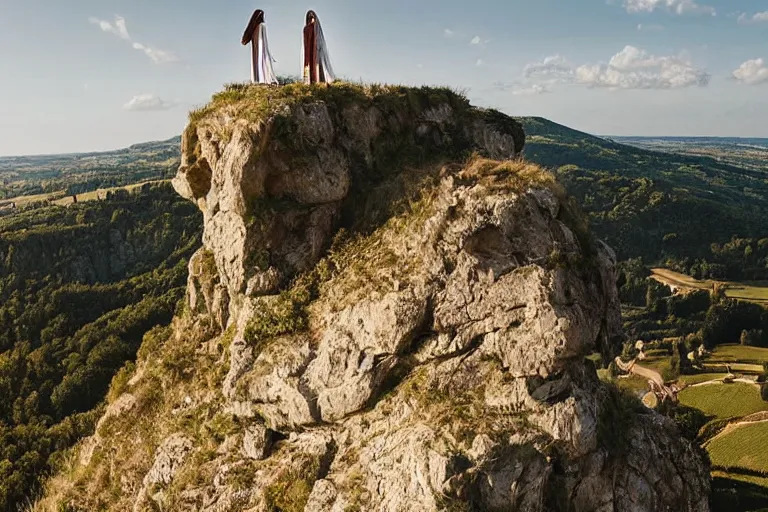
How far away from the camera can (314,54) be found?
20.2 metres

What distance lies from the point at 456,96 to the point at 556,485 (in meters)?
16.6

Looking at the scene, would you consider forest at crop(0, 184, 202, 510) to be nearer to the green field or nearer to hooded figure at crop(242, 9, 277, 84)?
hooded figure at crop(242, 9, 277, 84)

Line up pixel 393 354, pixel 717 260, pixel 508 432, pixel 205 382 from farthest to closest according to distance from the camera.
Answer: pixel 717 260 → pixel 205 382 → pixel 393 354 → pixel 508 432

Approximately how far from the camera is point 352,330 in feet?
50.0

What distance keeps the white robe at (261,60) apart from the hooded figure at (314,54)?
64.9 inches

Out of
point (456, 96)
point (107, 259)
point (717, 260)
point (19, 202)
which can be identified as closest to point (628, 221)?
point (717, 260)

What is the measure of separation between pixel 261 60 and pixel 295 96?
15.0 ft

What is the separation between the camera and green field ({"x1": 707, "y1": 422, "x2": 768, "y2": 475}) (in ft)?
143

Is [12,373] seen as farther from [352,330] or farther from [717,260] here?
[717,260]

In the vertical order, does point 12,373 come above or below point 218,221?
below

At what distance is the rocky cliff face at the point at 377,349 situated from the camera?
13.5 m

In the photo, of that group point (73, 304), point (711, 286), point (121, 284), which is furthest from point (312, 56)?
point (711, 286)

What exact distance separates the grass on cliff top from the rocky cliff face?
136 millimetres

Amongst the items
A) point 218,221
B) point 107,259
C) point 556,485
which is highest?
point 218,221
